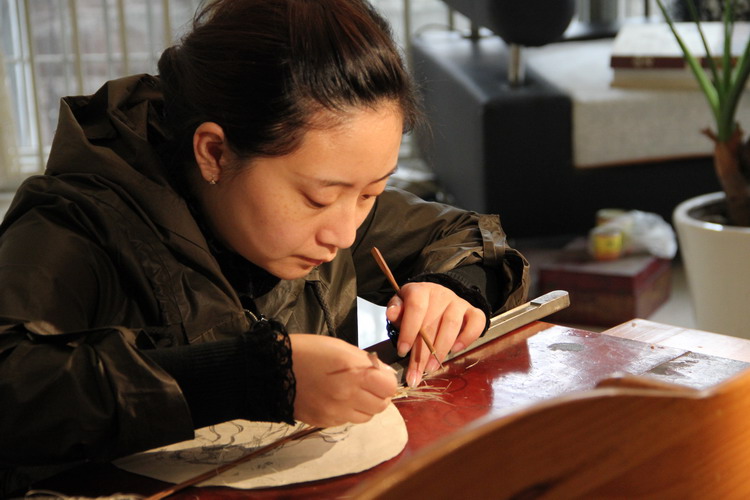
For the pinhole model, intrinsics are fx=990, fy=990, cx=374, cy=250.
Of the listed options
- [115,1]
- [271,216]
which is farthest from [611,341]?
[115,1]

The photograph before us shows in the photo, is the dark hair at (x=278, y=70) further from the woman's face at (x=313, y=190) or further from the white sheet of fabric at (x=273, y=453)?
the white sheet of fabric at (x=273, y=453)

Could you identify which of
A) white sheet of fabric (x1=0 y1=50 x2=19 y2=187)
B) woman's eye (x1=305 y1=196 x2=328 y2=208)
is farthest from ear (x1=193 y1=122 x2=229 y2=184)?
white sheet of fabric (x1=0 y1=50 x2=19 y2=187)

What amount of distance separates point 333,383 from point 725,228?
167 centimetres

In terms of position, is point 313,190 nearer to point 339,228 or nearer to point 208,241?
point 339,228

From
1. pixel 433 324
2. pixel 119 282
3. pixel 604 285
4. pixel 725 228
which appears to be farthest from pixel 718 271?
pixel 119 282

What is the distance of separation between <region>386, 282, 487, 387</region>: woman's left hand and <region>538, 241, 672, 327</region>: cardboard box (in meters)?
1.60

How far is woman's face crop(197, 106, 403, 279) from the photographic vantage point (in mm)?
1035

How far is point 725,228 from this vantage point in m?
2.30

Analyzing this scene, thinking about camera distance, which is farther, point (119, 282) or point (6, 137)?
point (6, 137)

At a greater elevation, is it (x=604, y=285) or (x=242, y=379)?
(x=242, y=379)

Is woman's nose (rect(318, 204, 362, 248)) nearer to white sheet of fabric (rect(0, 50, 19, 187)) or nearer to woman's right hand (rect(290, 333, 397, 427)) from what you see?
woman's right hand (rect(290, 333, 397, 427))

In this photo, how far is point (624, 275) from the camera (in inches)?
105

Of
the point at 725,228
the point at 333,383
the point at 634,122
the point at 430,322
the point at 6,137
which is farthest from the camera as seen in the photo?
the point at 6,137

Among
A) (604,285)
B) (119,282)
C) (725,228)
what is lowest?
(604,285)
